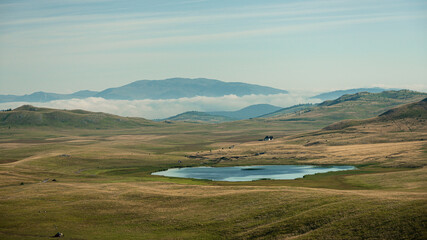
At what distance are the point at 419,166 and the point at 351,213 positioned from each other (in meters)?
107

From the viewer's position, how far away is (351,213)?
66.9 metres

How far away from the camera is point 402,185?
112 metres

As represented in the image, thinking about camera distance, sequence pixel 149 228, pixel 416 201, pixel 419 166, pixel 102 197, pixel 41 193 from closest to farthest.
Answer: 1. pixel 416 201
2. pixel 149 228
3. pixel 102 197
4. pixel 41 193
5. pixel 419 166

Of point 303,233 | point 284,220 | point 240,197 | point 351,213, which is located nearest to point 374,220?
point 351,213

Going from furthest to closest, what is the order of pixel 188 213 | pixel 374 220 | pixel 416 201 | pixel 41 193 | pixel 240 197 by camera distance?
pixel 41 193 → pixel 240 197 → pixel 188 213 → pixel 416 201 → pixel 374 220

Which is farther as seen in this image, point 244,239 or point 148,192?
point 148,192

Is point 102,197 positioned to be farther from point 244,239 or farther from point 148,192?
point 244,239

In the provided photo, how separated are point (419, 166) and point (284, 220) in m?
109

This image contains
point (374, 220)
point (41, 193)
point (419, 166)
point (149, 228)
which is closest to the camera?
point (374, 220)

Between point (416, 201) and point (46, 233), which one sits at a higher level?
point (416, 201)

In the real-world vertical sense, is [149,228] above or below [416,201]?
below

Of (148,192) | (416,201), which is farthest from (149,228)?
(416,201)

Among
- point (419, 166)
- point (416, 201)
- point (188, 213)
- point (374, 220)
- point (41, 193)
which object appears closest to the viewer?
point (374, 220)

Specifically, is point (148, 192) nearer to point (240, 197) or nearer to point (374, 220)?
point (240, 197)
